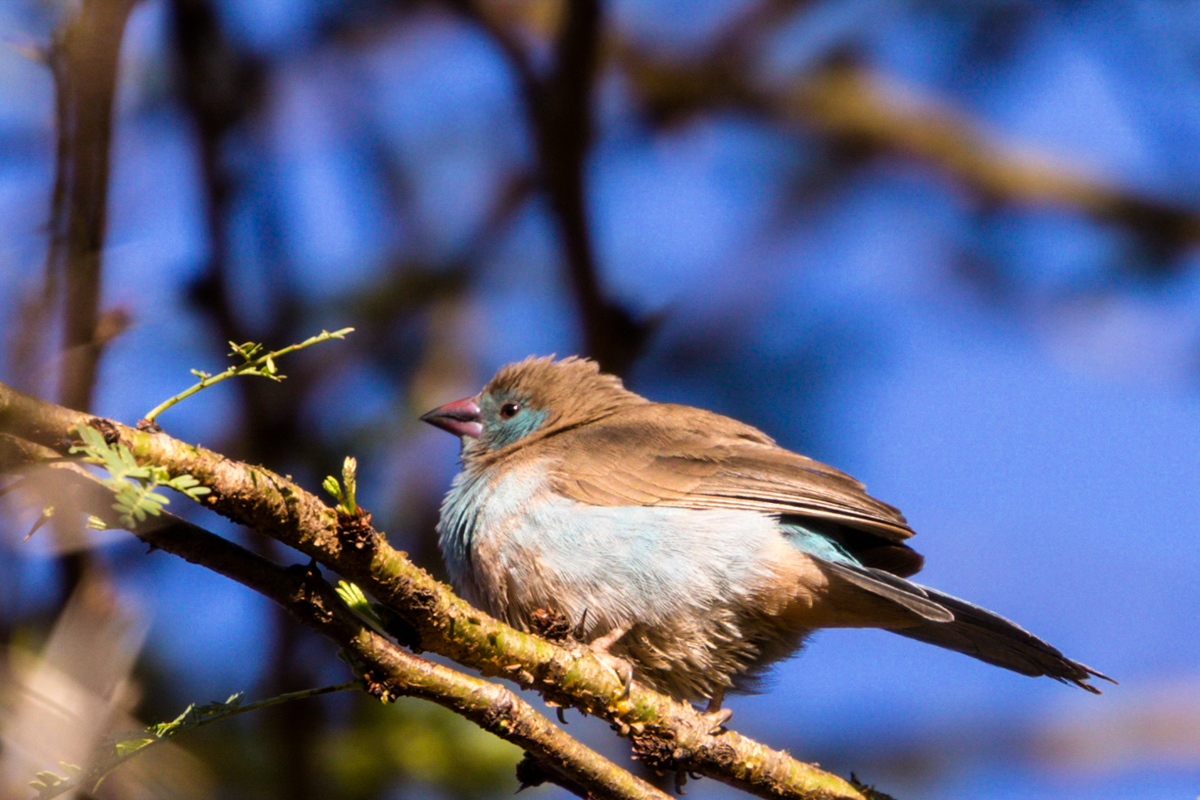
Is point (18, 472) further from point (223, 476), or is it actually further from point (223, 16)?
point (223, 16)

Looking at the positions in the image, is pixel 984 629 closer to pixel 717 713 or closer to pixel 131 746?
pixel 717 713

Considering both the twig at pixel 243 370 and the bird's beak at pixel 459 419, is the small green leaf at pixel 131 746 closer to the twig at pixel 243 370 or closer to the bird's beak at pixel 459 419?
the twig at pixel 243 370

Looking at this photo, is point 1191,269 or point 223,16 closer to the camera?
point 223,16

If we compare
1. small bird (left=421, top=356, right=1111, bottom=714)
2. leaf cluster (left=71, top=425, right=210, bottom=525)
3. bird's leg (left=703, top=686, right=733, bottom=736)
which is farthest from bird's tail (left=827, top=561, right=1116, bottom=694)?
leaf cluster (left=71, top=425, right=210, bottom=525)

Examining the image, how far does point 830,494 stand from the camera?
3570mm

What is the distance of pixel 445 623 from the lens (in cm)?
238

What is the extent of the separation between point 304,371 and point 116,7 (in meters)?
2.38

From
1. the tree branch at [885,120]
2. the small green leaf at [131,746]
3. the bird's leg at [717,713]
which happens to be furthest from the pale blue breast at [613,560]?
the tree branch at [885,120]

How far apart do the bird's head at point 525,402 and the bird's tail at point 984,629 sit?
1.43m

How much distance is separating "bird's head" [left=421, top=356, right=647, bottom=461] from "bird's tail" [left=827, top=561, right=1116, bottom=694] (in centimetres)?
143

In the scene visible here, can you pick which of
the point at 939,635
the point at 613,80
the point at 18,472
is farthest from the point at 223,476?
the point at 613,80

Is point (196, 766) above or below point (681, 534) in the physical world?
below

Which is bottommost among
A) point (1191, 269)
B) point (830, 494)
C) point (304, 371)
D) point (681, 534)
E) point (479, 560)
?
point (479, 560)

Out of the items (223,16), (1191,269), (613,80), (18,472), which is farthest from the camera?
(613,80)
